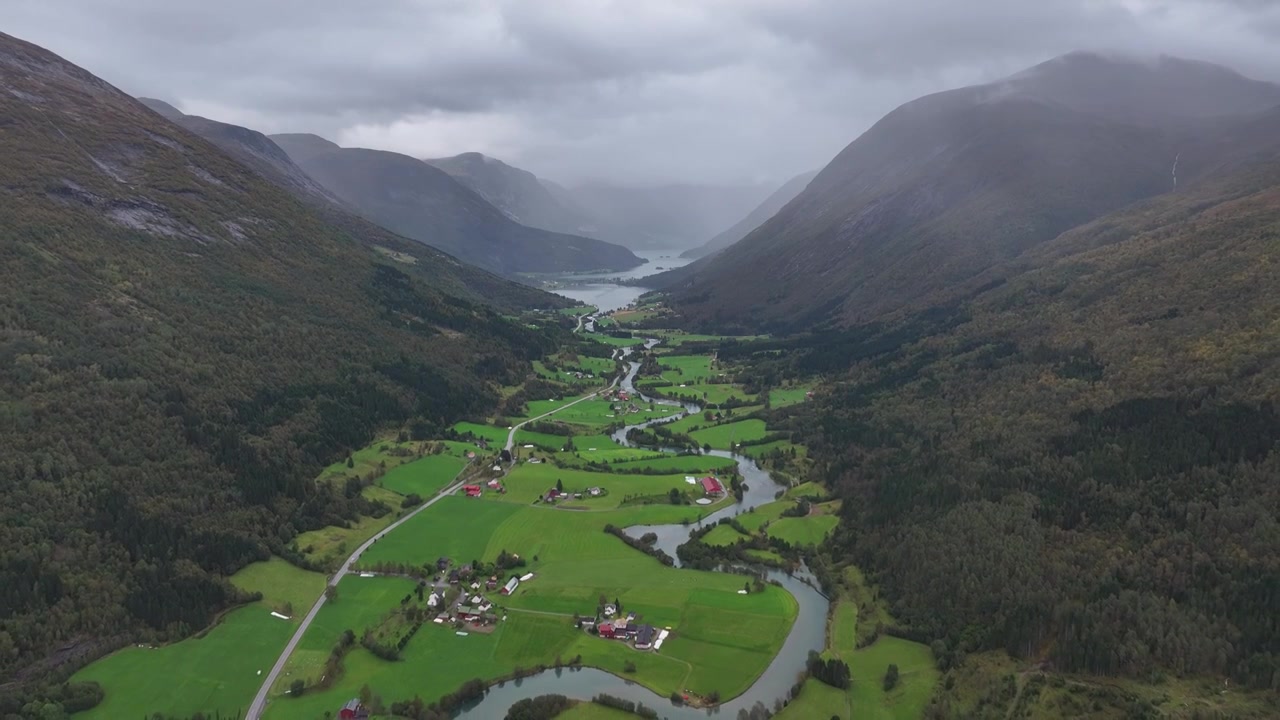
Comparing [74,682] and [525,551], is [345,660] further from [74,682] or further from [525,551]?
[525,551]

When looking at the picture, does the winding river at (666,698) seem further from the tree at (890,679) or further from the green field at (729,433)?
the green field at (729,433)

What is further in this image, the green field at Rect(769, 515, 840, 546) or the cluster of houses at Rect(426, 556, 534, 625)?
the green field at Rect(769, 515, 840, 546)

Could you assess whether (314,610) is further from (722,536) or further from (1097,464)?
(1097,464)

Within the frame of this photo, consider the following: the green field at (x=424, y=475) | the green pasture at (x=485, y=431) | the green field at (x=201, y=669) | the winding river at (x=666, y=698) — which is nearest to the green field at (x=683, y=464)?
the green pasture at (x=485, y=431)

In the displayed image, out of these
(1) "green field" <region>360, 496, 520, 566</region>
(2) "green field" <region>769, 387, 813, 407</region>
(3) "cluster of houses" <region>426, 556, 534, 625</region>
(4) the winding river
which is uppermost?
(2) "green field" <region>769, 387, 813, 407</region>

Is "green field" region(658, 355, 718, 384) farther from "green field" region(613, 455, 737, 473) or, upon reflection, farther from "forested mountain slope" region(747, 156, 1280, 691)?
"green field" region(613, 455, 737, 473)

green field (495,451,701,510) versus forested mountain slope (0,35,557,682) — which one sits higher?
forested mountain slope (0,35,557,682)

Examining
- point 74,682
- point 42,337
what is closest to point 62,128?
point 42,337

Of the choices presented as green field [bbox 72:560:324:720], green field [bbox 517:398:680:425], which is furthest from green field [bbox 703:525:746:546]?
green field [bbox 517:398:680:425]
